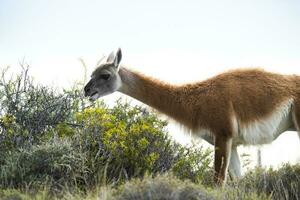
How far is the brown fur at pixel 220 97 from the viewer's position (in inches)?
467

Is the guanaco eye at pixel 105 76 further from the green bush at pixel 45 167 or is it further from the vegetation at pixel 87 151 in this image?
the green bush at pixel 45 167

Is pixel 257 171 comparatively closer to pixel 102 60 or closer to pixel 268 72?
pixel 268 72

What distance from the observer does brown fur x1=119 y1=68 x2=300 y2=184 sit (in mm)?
11859

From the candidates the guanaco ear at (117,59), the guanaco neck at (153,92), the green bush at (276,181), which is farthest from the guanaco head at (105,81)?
the green bush at (276,181)

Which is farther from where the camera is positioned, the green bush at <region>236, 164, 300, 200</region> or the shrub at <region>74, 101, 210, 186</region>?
the shrub at <region>74, 101, 210, 186</region>

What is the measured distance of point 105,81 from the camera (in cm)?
1302

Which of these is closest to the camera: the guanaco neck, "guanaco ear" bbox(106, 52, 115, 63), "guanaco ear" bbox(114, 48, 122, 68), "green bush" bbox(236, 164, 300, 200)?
"green bush" bbox(236, 164, 300, 200)

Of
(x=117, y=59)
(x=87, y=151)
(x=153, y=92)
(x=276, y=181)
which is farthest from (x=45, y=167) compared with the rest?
(x=276, y=181)

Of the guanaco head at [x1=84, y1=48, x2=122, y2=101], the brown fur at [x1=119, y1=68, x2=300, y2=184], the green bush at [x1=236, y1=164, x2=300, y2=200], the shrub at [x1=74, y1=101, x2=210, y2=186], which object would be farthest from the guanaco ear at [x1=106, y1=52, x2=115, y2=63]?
the green bush at [x1=236, y1=164, x2=300, y2=200]

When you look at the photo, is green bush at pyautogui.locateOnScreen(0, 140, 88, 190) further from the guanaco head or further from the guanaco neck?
the guanaco neck

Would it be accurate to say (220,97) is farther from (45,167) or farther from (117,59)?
(45,167)

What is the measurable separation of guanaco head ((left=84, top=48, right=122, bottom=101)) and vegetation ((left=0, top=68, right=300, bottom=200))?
50 centimetres

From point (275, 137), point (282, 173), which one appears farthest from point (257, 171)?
point (275, 137)

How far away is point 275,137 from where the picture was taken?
12.6 m
